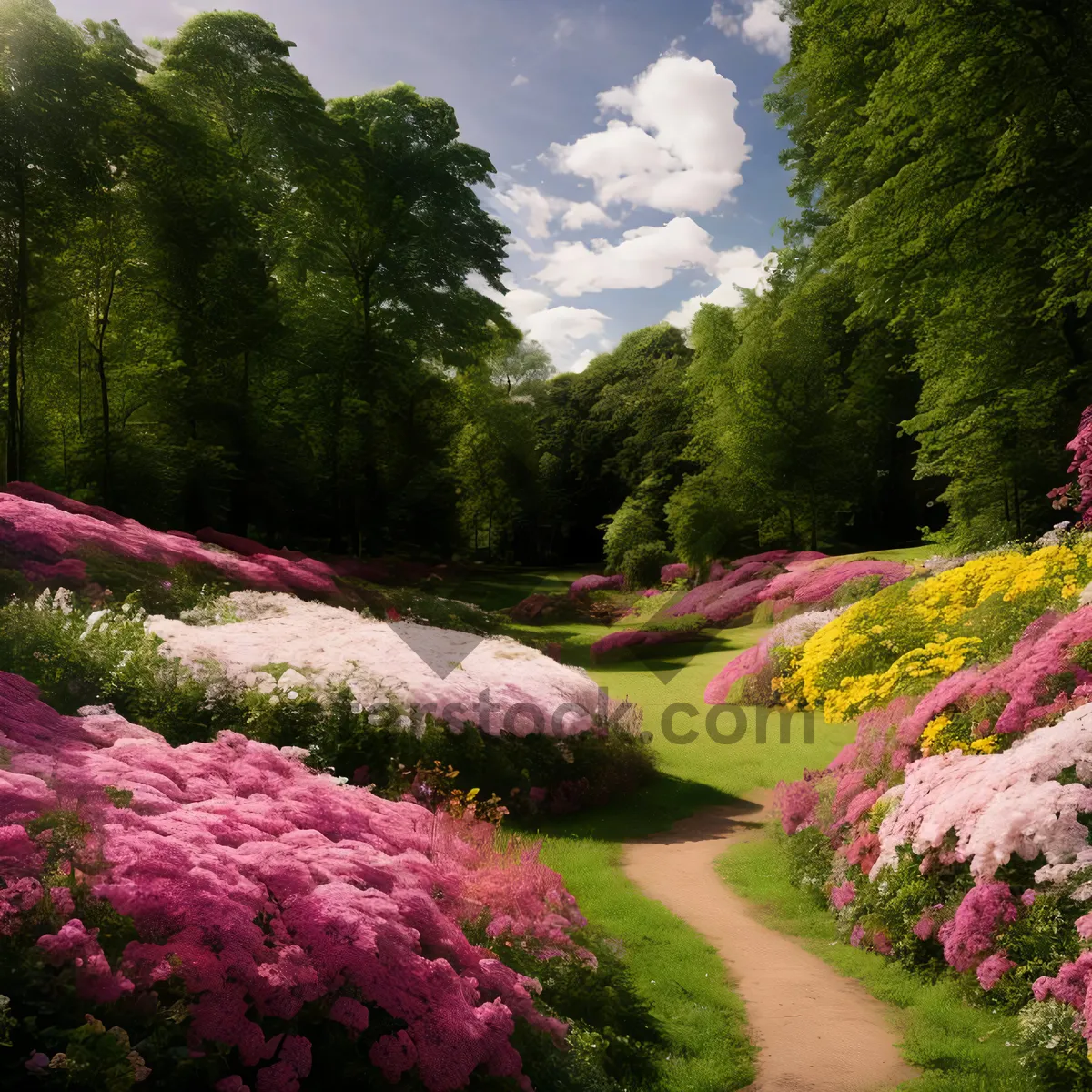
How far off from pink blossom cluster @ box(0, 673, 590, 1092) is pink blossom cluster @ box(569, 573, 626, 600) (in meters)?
22.2

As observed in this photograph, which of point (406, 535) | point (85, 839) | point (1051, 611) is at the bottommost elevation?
point (85, 839)

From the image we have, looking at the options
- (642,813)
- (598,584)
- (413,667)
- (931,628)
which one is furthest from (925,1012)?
(598,584)

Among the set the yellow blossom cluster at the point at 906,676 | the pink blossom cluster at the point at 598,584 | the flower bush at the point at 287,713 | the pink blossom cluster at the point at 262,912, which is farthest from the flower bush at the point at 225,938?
the pink blossom cluster at the point at 598,584

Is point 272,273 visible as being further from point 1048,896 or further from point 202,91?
point 1048,896

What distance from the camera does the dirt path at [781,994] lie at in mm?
3789

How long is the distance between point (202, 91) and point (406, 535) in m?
Answer: 15.4

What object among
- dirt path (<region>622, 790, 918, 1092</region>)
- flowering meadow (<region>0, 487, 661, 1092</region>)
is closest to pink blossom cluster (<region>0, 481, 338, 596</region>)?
flowering meadow (<region>0, 487, 661, 1092</region>)

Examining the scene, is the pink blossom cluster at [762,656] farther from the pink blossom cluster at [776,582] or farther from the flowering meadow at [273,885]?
the flowering meadow at [273,885]

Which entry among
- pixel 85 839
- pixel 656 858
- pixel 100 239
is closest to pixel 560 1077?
pixel 85 839

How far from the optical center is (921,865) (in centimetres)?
495

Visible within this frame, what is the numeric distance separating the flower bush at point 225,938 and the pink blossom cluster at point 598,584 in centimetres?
2239

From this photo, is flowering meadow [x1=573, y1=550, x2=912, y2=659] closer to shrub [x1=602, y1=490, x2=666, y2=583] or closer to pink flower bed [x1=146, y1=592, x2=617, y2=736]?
pink flower bed [x1=146, y1=592, x2=617, y2=736]

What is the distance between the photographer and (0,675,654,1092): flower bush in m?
2.51

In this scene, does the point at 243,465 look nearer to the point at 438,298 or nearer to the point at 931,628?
the point at 438,298
